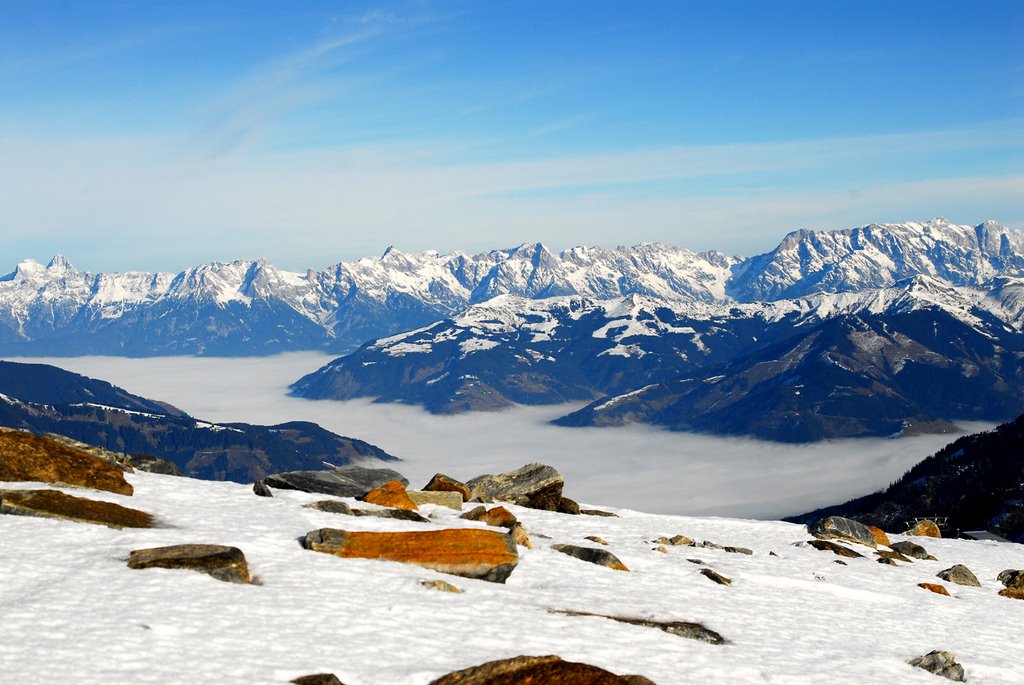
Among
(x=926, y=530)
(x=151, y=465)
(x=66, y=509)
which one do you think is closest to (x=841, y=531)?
(x=926, y=530)

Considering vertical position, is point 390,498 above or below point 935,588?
above

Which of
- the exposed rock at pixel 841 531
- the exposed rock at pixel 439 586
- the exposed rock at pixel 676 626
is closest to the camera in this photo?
the exposed rock at pixel 676 626

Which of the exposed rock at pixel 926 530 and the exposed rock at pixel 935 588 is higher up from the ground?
the exposed rock at pixel 935 588

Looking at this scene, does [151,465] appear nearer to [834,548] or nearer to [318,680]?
[318,680]

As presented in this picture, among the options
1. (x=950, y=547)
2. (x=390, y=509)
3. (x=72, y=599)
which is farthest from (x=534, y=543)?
(x=950, y=547)

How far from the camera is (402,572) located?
2819 centimetres

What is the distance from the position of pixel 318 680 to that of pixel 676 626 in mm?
11704

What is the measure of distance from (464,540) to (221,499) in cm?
1332

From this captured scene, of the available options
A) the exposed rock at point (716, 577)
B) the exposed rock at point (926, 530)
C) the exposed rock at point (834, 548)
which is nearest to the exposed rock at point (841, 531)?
the exposed rock at point (834, 548)

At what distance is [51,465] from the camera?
114 feet

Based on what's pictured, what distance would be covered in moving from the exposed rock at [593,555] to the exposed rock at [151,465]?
22179 mm

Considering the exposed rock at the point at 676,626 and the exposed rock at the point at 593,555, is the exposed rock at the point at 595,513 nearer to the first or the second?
the exposed rock at the point at 593,555

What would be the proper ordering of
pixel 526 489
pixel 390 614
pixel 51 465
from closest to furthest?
pixel 390 614 < pixel 51 465 < pixel 526 489

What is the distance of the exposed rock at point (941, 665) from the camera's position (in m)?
24.1
